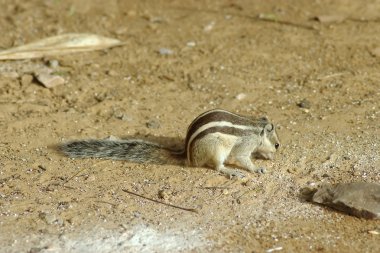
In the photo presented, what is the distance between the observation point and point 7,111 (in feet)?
24.8

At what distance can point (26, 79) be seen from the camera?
820 centimetres

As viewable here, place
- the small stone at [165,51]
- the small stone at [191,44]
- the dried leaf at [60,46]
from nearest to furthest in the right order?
the dried leaf at [60,46]
the small stone at [165,51]
the small stone at [191,44]

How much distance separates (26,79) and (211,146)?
10.2 feet

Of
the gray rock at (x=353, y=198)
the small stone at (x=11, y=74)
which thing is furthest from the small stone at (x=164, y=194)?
the small stone at (x=11, y=74)

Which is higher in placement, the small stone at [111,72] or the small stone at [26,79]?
the small stone at [111,72]

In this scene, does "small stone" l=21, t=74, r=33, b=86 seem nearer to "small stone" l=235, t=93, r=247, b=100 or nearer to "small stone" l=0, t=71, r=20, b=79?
"small stone" l=0, t=71, r=20, b=79

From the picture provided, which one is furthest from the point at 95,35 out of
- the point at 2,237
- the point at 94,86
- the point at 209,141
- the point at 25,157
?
the point at 2,237

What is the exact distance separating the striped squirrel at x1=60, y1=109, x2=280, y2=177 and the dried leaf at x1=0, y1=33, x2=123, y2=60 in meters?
2.57

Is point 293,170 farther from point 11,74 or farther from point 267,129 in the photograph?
point 11,74

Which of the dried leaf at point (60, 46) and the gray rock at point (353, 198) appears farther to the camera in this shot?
the dried leaf at point (60, 46)

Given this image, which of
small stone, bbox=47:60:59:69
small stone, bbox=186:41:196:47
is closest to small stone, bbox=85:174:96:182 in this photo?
small stone, bbox=47:60:59:69

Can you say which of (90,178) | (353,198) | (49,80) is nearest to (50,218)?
(90,178)

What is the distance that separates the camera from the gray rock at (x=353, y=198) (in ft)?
18.1

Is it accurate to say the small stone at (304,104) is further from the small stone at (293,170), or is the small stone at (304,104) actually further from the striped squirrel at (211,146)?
the small stone at (293,170)
